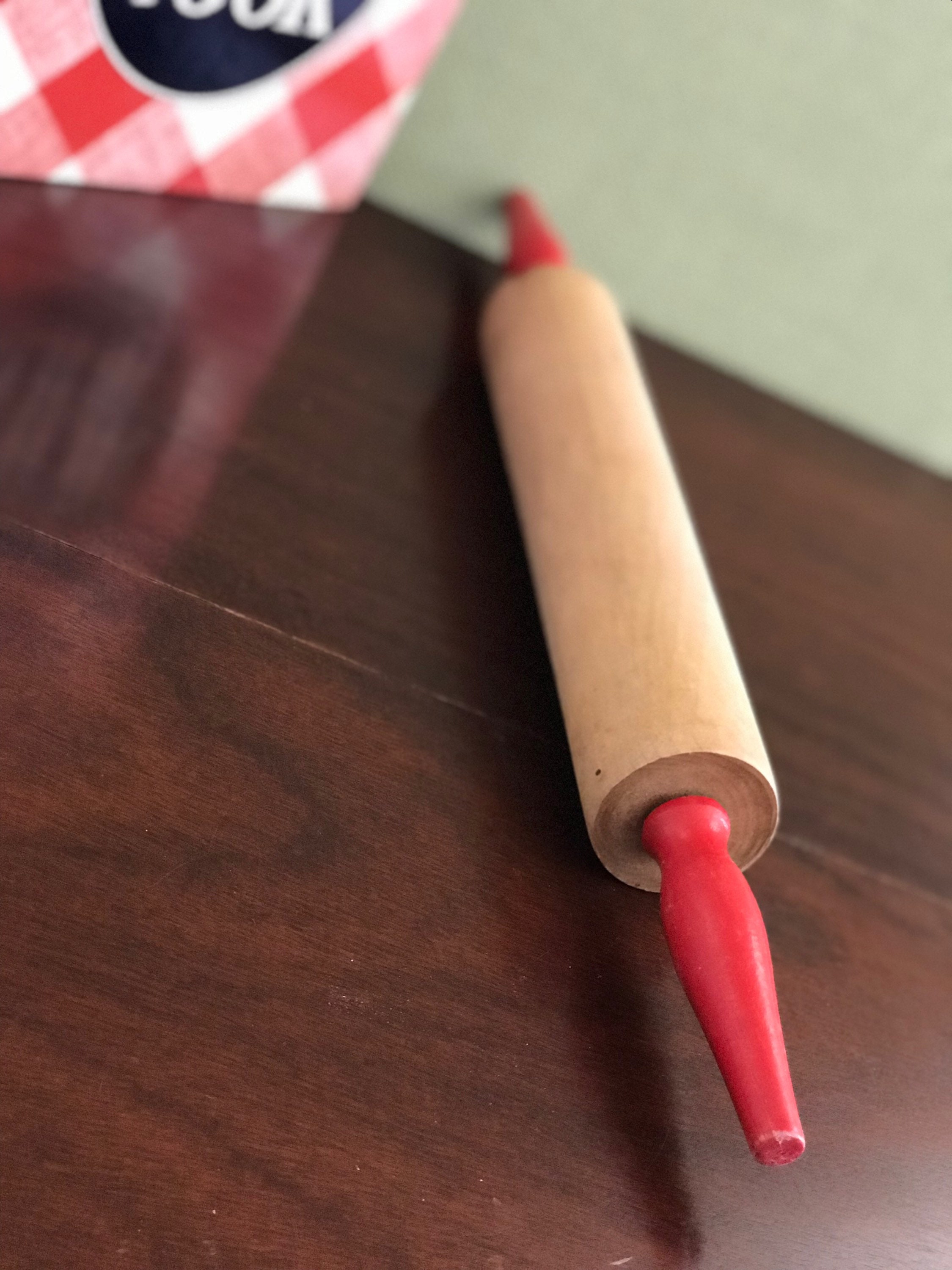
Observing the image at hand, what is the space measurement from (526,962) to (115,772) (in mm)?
Answer: 171

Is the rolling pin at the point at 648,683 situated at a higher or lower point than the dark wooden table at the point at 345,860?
higher

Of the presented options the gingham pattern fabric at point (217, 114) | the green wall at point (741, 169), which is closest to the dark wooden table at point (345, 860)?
the gingham pattern fabric at point (217, 114)

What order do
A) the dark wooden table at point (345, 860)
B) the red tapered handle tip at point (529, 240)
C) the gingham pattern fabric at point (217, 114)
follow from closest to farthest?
the dark wooden table at point (345, 860) < the gingham pattern fabric at point (217, 114) < the red tapered handle tip at point (529, 240)

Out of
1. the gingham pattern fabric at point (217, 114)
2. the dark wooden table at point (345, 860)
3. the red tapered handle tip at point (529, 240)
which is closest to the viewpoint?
the dark wooden table at point (345, 860)

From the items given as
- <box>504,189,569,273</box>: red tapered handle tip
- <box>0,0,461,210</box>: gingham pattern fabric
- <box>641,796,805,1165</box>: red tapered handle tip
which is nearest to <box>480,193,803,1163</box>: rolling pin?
<box>641,796,805,1165</box>: red tapered handle tip

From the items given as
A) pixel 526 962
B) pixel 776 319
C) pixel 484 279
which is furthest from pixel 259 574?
pixel 776 319

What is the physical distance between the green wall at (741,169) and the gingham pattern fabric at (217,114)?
0.07 m

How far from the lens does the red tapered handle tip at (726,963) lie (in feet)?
1.23

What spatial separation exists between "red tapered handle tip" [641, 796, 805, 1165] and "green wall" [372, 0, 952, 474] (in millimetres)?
554

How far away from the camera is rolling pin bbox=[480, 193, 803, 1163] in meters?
0.39

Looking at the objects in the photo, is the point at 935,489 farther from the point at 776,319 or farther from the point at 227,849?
the point at 227,849

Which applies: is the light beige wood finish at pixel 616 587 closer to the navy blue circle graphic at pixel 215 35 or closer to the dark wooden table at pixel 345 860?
the dark wooden table at pixel 345 860

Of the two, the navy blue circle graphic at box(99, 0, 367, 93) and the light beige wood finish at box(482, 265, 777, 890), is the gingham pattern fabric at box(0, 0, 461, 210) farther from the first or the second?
the light beige wood finish at box(482, 265, 777, 890)

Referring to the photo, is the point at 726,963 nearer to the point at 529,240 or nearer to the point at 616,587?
the point at 616,587
